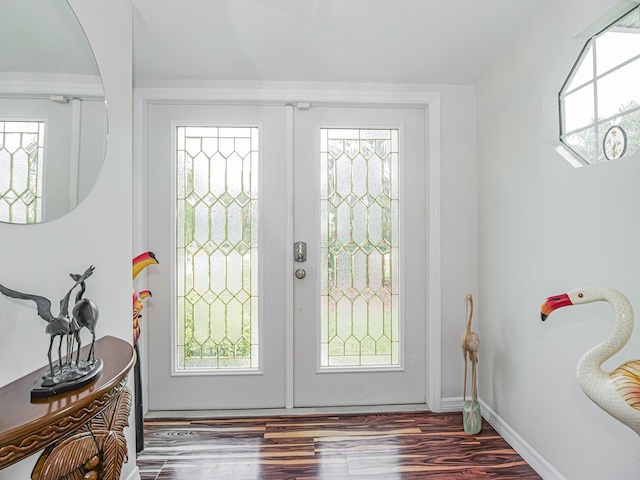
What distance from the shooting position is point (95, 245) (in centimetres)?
145

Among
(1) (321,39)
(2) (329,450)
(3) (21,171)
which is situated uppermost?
(1) (321,39)

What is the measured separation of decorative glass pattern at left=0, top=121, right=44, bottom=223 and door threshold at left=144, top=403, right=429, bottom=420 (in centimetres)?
172

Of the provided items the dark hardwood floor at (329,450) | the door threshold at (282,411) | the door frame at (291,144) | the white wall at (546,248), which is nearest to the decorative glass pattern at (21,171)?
the door frame at (291,144)

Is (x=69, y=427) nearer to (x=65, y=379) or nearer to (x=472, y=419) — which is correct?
(x=65, y=379)

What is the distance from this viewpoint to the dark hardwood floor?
6.08 feet

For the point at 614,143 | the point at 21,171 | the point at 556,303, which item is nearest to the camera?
the point at 21,171

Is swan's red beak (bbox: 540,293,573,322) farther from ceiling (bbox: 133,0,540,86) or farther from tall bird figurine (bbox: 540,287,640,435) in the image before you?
ceiling (bbox: 133,0,540,86)

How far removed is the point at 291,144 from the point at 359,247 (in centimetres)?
80

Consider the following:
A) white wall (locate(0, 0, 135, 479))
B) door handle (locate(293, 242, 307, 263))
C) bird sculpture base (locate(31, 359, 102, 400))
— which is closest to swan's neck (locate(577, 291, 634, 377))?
bird sculpture base (locate(31, 359, 102, 400))

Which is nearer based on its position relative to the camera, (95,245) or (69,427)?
(69,427)

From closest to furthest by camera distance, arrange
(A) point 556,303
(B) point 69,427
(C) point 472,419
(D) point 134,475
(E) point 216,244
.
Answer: (B) point 69,427 → (A) point 556,303 → (D) point 134,475 → (C) point 472,419 → (E) point 216,244

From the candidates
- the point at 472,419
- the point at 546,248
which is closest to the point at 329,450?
the point at 472,419

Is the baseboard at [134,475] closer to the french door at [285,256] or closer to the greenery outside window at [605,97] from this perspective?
the french door at [285,256]

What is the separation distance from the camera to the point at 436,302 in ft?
8.07
